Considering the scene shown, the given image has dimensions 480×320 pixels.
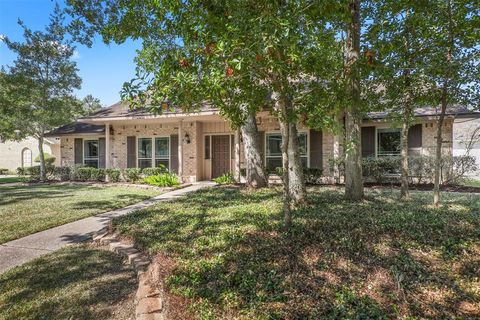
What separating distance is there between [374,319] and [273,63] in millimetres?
2672

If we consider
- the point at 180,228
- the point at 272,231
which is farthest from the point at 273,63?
the point at 180,228

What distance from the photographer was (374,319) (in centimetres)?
243

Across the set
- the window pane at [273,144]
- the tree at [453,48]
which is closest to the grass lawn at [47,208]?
the window pane at [273,144]

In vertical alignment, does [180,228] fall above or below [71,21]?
below

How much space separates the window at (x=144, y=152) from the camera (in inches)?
606

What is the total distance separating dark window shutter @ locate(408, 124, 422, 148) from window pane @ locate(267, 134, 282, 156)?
5.41m

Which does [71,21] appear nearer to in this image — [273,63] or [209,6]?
[209,6]

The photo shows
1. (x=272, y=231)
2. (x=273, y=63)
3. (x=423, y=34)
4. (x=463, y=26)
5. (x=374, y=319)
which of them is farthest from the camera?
(x=423, y=34)

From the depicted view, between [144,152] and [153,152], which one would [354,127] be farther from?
[144,152]

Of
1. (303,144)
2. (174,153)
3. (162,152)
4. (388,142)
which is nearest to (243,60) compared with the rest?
(303,144)

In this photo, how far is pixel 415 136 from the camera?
37.9 feet

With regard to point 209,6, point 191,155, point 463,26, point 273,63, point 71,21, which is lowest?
point 191,155

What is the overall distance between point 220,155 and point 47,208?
26.6 ft

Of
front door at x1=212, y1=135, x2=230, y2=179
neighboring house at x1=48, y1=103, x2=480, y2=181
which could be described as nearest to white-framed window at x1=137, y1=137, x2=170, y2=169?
neighboring house at x1=48, y1=103, x2=480, y2=181
